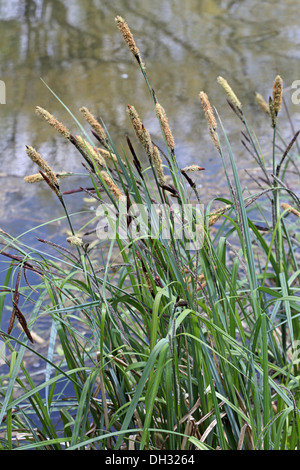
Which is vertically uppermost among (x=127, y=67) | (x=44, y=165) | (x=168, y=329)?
(x=127, y=67)

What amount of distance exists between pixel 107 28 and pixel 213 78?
1.67 m

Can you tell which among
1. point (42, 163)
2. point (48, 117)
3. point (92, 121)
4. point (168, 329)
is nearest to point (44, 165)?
point (42, 163)

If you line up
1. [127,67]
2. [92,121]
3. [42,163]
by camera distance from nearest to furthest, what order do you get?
1. [42,163]
2. [92,121]
3. [127,67]

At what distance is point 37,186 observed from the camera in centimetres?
373

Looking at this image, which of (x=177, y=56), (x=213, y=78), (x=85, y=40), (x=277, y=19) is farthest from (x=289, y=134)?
(x=85, y=40)

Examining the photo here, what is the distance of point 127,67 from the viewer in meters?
5.11

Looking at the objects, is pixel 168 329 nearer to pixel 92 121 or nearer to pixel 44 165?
pixel 44 165

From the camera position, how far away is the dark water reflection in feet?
13.0

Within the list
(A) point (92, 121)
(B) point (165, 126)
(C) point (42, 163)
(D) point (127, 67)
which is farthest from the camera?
(D) point (127, 67)

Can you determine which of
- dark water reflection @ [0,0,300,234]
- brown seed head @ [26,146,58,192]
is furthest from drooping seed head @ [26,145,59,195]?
dark water reflection @ [0,0,300,234]

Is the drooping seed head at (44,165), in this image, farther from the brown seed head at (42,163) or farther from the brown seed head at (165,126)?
the brown seed head at (165,126)

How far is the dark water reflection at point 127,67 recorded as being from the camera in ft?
13.0

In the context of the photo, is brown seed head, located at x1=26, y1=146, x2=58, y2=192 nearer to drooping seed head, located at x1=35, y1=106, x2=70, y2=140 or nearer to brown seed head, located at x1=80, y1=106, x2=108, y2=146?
drooping seed head, located at x1=35, y1=106, x2=70, y2=140

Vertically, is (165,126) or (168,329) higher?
(165,126)
